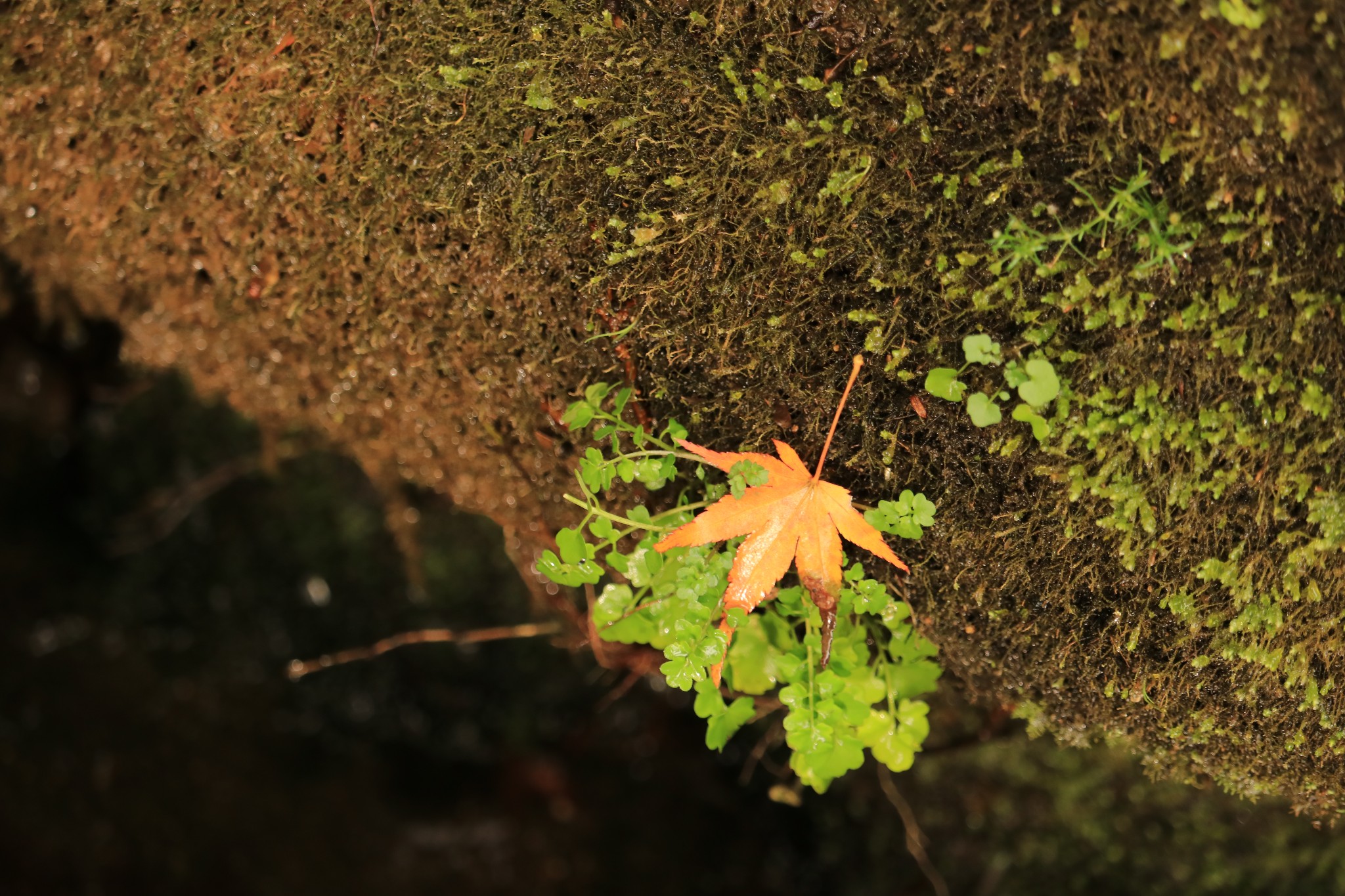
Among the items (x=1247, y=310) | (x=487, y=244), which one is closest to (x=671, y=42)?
(x=487, y=244)

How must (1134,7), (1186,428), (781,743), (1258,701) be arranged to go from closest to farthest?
(1134,7), (1186,428), (1258,701), (781,743)

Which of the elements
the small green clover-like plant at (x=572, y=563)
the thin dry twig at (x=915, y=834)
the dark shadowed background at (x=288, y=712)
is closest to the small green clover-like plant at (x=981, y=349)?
the small green clover-like plant at (x=572, y=563)

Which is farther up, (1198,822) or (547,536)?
(547,536)

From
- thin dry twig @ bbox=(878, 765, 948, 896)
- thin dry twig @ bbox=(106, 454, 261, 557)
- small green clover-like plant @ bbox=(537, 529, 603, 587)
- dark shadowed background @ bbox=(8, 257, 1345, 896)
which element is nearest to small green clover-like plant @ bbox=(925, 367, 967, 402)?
Result: small green clover-like plant @ bbox=(537, 529, 603, 587)

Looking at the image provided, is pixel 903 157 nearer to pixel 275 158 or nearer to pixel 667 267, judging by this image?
pixel 667 267

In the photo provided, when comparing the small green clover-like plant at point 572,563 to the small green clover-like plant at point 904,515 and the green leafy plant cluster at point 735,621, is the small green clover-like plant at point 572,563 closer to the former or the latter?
the green leafy plant cluster at point 735,621

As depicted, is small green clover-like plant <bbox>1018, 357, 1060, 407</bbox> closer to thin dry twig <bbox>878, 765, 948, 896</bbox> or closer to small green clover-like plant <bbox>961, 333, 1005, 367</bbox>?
small green clover-like plant <bbox>961, 333, 1005, 367</bbox>

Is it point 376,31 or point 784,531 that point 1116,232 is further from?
point 376,31


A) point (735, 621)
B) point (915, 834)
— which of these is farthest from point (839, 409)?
point (915, 834)
